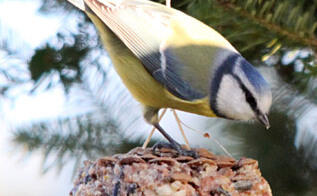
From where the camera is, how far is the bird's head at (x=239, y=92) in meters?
0.76

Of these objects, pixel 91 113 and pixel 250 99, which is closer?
pixel 250 99

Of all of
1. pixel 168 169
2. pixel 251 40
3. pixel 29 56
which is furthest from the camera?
pixel 29 56

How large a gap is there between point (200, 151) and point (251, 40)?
210 millimetres

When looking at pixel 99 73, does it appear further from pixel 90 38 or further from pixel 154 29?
pixel 154 29

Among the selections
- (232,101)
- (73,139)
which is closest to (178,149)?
(232,101)

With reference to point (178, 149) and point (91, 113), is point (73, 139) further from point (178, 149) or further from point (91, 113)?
point (178, 149)

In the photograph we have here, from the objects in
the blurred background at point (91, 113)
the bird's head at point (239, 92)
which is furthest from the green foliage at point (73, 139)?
the bird's head at point (239, 92)

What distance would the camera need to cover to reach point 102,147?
1.04m

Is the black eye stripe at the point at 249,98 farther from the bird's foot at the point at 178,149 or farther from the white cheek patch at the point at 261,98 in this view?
the bird's foot at the point at 178,149

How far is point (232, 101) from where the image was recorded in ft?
2.66

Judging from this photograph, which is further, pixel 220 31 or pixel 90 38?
pixel 90 38

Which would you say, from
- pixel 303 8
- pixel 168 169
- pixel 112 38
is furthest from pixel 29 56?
pixel 303 8

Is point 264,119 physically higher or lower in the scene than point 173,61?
lower

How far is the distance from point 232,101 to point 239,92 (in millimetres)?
21
